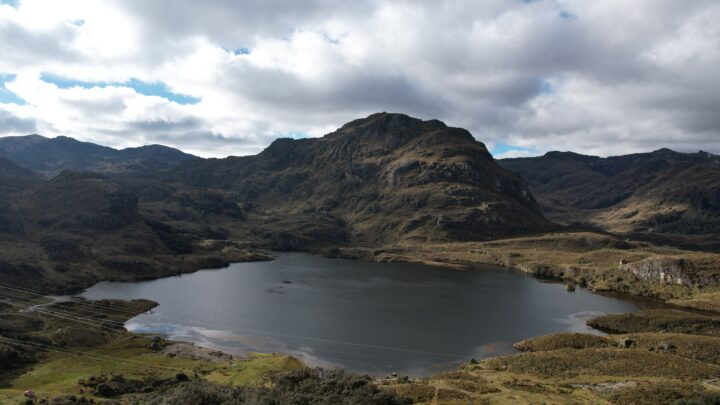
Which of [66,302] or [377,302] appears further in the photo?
[377,302]

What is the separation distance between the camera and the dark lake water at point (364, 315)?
3967 inches

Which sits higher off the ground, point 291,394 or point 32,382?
point 291,394

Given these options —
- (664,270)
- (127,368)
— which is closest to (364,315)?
(127,368)

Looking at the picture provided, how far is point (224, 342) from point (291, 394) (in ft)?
197

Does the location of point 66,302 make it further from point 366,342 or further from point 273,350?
point 366,342

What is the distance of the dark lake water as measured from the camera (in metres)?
101

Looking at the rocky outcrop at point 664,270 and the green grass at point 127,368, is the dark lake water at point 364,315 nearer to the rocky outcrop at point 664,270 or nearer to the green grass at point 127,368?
the green grass at point 127,368

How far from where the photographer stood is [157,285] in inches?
7077

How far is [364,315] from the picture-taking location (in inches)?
5182

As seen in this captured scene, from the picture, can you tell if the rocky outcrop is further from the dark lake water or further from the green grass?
the green grass

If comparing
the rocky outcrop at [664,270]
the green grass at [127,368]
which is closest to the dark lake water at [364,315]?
the green grass at [127,368]

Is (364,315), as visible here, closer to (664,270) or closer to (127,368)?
(127,368)

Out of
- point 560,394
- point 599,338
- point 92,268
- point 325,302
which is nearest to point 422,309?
point 325,302

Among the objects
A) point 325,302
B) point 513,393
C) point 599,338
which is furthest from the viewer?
point 325,302
